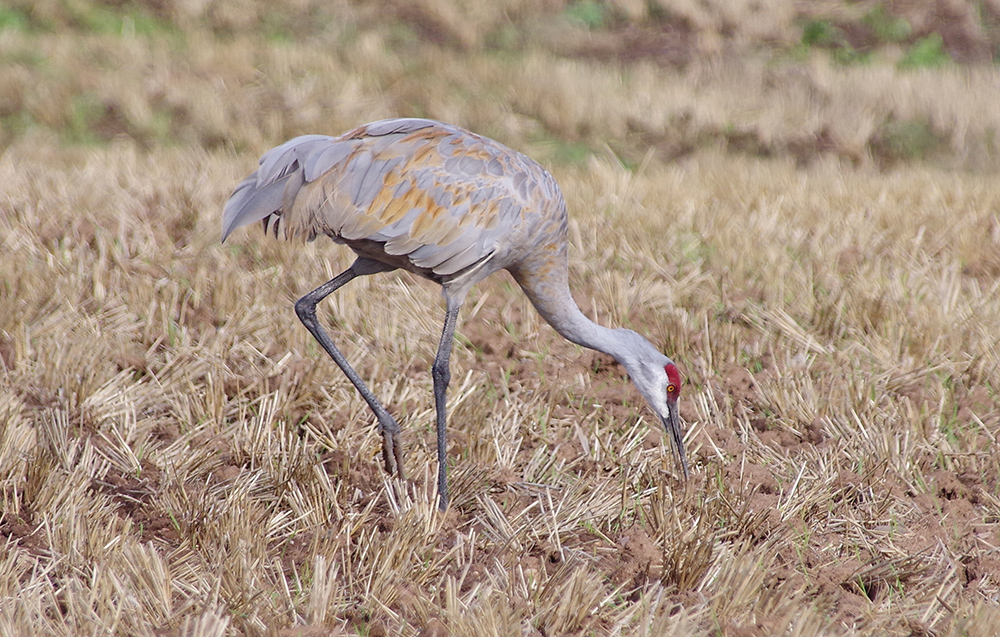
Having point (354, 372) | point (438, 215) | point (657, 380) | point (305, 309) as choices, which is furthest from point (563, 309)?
point (305, 309)

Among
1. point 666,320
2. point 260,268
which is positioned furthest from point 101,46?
point 666,320

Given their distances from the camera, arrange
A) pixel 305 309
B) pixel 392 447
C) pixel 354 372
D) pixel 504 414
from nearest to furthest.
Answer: pixel 392 447 → pixel 354 372 → pixel 305 309 → pixel 504 414

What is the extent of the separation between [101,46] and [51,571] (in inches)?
306

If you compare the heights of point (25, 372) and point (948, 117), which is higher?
point (25, 372)

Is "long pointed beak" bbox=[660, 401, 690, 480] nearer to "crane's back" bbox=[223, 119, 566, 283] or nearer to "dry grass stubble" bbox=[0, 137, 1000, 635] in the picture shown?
"dry grass stubble" bbox=[0, 137, 1000, 635]

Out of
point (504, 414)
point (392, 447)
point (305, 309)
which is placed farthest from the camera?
point (504, 414)

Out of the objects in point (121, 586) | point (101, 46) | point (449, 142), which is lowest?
point (101, 46)

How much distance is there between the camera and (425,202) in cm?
348

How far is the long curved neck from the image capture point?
3.65m

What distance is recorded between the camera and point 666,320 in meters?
4.47

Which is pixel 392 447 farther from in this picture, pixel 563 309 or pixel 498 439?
pixel 563 309

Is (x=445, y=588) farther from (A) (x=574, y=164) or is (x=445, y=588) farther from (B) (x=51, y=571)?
(A) (x=574, y=164)

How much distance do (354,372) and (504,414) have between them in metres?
0.62

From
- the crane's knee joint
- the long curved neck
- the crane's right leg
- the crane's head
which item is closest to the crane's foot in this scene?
the crane's right leg
